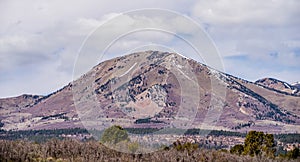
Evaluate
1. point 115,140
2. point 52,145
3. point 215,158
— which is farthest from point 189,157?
point 115,140

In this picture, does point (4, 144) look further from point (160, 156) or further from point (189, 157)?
point (189, 157)

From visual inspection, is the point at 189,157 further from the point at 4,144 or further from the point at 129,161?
the point at 4,144

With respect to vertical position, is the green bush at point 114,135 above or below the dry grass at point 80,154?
above

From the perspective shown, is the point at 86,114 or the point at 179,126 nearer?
the point at 86,114

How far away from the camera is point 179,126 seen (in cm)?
Answer: 5650

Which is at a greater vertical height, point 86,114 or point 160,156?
point 86,114

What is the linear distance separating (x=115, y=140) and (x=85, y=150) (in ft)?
65.1

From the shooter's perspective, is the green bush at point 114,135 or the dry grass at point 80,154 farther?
the green bush at point 114,135

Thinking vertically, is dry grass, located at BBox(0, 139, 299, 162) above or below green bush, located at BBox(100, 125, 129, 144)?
below

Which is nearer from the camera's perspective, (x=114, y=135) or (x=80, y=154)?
(x=80, y=154)

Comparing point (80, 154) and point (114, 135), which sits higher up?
point (114, 135)

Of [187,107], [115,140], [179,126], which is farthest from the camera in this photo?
[115,140]

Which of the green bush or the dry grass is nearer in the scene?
the dry grass

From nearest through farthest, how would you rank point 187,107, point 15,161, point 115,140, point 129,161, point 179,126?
point 15,161 → point 129,161 → point 187,107 → point 179,126 → point 115,140
